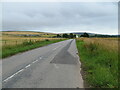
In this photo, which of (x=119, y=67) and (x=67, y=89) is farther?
(x=119, y=67)

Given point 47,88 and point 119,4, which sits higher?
point 119,4

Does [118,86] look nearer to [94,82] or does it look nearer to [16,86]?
[94,82]

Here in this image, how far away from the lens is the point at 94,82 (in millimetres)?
6035

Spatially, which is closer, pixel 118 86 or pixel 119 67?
pixel 118 86

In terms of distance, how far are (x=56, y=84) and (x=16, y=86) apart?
1.48m

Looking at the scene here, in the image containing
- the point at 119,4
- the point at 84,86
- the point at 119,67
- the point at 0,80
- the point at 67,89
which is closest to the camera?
the point at 67,89

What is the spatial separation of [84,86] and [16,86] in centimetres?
252

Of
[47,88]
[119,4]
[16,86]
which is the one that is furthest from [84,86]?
[119,4]

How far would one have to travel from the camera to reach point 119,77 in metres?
6.61

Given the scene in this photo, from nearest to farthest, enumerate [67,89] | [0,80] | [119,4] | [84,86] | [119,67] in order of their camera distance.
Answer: [67,89], [84,86], [0,80], [119,67], [119,4]

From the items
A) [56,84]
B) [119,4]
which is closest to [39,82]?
[56,84]

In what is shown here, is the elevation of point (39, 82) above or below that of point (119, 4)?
below

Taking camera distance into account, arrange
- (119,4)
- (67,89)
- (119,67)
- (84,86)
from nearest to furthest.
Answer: (67,89) → (84,86) → (119,67) → (119,4)

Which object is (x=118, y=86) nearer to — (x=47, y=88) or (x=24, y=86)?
(x=47, y=88)
